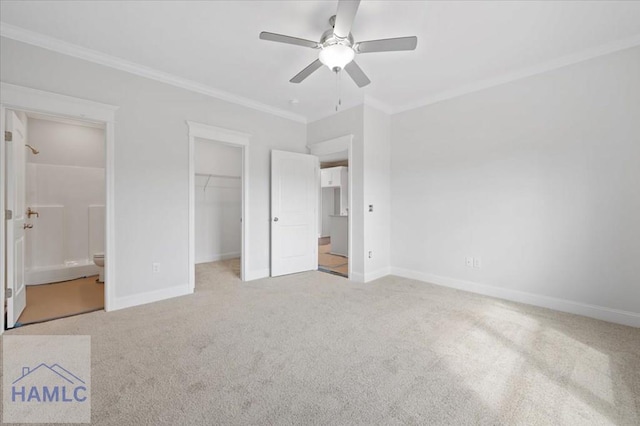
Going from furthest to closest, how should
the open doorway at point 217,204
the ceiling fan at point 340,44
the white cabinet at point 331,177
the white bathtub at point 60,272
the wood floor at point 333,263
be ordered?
the white cabinet at point 331,177, the open doorway at point 217,204, the wood floor at point 333,263, the white bathtub at point 60,272, the ceiling fan at point 340,44

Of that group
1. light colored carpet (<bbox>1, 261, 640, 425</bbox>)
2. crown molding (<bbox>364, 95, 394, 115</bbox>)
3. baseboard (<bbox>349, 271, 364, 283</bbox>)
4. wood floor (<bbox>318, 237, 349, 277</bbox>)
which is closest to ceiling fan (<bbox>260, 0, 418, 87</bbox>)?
crown molding (<bbox>364, 95, 394, 115</bbox>)

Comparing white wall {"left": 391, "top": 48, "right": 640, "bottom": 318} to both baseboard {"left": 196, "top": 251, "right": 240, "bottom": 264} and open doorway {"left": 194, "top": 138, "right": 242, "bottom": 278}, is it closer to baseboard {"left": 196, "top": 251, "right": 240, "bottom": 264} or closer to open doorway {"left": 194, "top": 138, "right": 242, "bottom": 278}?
open doorway {"left": 194, "top": 138, "right": 242, "bottom": 278}

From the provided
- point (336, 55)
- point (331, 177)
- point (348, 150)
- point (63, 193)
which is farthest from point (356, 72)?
point (331, 177)

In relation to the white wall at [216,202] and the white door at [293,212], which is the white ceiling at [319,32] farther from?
the white wall at [216,202]

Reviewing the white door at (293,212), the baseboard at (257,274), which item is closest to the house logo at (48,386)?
the baseboard at (257,274)

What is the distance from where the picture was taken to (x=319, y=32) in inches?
94.5

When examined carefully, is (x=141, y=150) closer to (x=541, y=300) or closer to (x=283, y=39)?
(x=283, y=39)

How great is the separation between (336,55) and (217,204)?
4.36m

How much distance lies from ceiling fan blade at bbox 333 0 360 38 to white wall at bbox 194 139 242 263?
3905mm

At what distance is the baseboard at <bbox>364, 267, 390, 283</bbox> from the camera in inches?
154

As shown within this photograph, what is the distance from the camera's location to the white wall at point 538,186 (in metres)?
2.53

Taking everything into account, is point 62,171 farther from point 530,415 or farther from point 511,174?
point 511,174

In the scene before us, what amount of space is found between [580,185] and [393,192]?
2177 mm

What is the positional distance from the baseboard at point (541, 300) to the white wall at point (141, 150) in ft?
11.3
